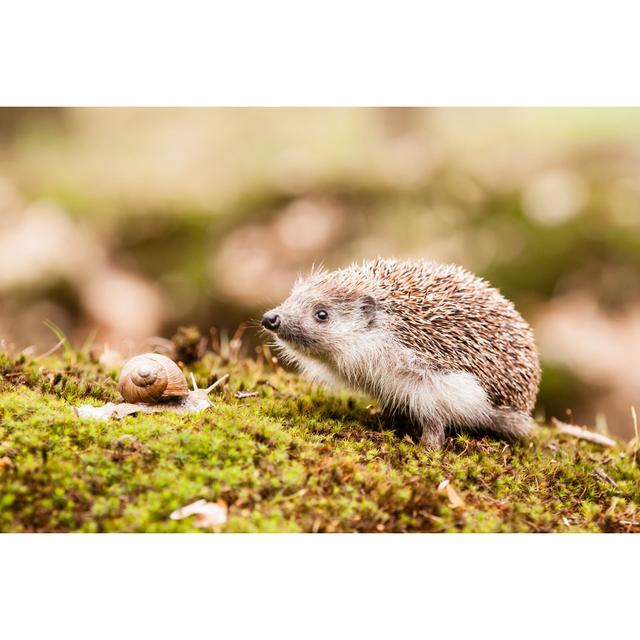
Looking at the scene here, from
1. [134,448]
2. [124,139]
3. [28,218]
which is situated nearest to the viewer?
[134,448]

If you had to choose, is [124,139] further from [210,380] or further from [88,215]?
[210,380]

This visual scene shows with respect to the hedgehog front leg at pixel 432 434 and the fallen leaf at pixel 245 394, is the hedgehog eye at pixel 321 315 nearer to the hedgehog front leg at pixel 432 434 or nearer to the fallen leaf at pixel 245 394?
the fallen leaf at pixel 245 394

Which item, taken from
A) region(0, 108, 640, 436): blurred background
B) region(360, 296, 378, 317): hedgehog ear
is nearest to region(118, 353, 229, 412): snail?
region(360, 296, 378, 317): hedgehog ear

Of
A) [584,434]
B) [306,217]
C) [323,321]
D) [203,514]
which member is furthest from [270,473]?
[306,217]

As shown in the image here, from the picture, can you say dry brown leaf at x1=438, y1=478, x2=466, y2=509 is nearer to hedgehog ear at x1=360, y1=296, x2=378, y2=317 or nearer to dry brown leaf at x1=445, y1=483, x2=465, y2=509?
dry brown leaf at x1=445, y1=483, x2=465, y2=509

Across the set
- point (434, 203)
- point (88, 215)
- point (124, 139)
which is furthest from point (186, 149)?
point (434, 203)
